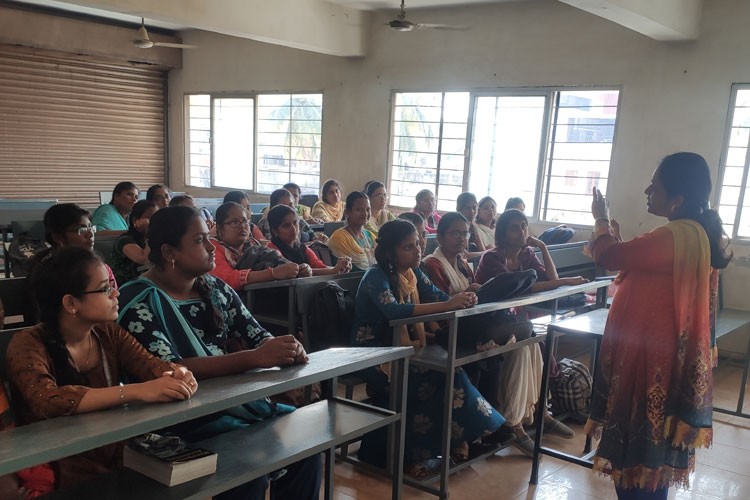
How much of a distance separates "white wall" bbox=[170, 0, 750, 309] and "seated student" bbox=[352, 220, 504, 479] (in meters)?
3.55

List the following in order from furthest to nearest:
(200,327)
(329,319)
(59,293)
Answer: (329,319) < (200,327) < (59,293)

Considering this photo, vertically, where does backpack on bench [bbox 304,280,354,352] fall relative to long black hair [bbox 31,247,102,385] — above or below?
below

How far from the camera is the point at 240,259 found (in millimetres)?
3332

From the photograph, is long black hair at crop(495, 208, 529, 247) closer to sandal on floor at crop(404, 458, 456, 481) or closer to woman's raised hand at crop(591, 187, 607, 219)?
woman's raised hand at crop(591, 187, 607, 219)

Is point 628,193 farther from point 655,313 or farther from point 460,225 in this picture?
point 655,313

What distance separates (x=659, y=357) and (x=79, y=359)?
1741 millimetres

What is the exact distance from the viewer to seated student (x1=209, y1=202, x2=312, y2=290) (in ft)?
10.3

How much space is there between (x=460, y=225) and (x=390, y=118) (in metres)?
4.41

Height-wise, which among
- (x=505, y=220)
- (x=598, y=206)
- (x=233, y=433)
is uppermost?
(x=598, y=206)

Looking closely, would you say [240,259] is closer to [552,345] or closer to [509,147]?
[552,345]

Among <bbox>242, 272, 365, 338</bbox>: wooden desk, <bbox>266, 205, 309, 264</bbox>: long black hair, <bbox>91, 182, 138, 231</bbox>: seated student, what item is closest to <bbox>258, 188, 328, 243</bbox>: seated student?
<bbox>266, 205, 309, 264</bbox>: long black hair

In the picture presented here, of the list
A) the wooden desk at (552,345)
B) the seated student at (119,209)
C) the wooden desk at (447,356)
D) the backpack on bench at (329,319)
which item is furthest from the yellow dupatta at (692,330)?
the seated student at (119,209)

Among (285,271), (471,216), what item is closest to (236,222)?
(285,271)

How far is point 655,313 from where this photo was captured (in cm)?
201
